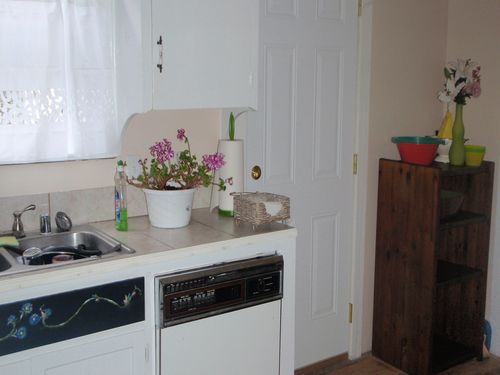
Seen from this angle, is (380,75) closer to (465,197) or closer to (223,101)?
(465,197)

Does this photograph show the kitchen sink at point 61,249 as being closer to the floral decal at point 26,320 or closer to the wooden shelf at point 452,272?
the floral decal at point 26,320

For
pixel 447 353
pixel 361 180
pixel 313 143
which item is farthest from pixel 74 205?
pixel 447 353

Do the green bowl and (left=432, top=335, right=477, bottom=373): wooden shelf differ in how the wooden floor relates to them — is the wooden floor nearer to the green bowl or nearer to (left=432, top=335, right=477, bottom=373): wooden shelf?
(left=432, top=335, right=477, bottom=373): wooden shelf

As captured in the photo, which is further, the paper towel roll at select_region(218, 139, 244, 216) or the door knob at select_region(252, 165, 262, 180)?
the door knob at select_region(252, 165, 262, 180)

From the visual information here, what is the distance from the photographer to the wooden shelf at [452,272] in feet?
10.5

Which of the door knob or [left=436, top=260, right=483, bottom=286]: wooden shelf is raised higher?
the door knob

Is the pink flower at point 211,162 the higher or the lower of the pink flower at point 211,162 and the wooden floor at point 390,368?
the higher

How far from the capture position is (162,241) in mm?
2322

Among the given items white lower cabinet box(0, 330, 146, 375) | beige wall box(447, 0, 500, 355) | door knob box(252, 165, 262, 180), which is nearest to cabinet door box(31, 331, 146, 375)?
Result: white lower cabinet box(0, 330, 146, 375)

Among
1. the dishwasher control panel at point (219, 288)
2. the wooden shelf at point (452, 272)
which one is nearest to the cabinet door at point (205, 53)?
the dishwasher control panel at point (219, 288)

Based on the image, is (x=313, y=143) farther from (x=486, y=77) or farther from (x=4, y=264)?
(x=4, y=264)

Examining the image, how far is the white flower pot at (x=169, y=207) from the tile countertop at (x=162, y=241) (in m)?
0.03

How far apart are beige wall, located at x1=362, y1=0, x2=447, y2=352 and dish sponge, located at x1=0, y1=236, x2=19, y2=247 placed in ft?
6.00

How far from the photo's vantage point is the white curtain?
2.29 m
